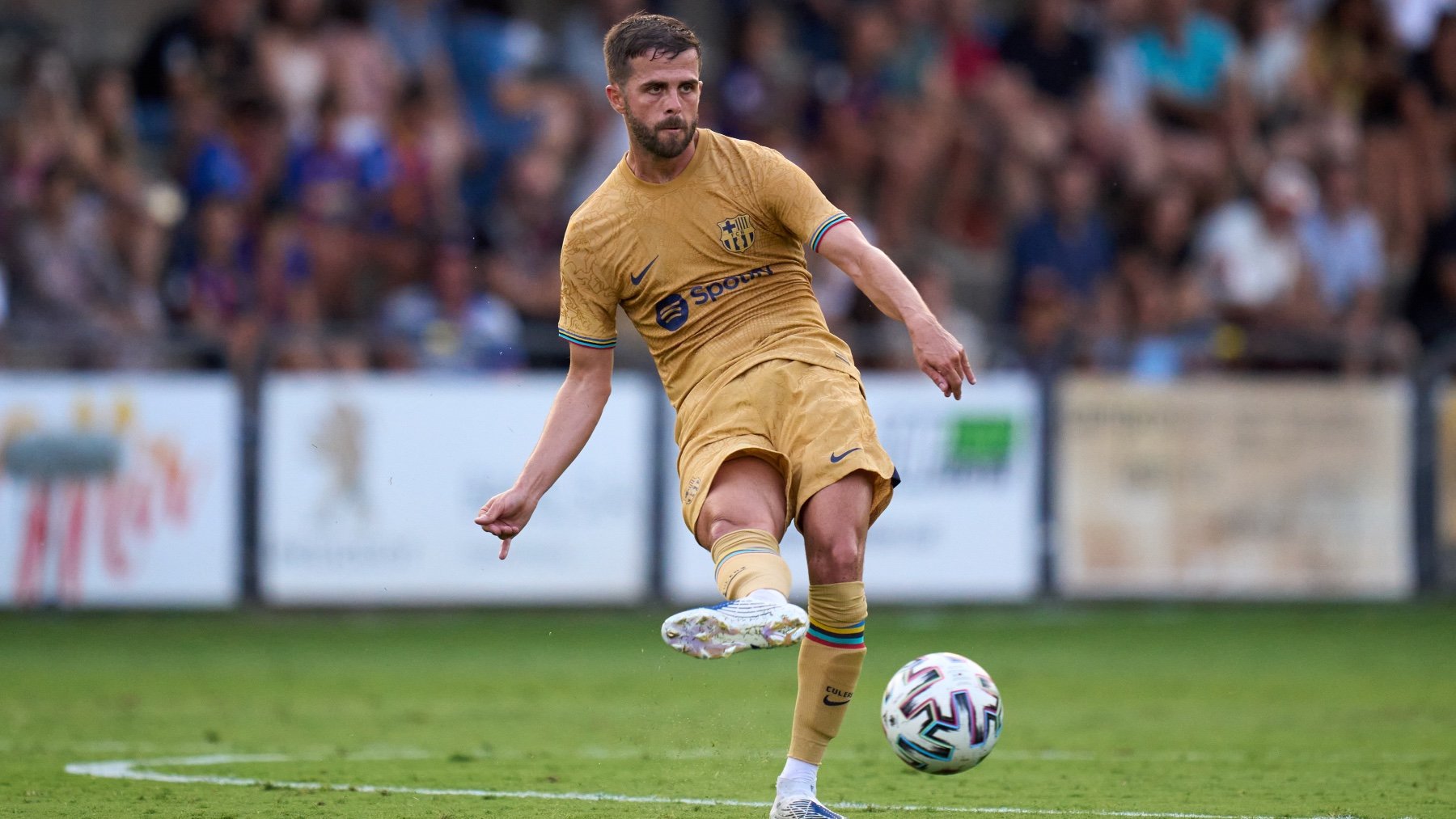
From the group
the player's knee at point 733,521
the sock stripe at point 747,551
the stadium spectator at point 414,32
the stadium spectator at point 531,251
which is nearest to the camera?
the sock stripe at point 747,551

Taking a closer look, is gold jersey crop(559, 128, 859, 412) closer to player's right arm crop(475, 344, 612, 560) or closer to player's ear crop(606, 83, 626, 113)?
player's right arm crop(475, 344, 612, 560)

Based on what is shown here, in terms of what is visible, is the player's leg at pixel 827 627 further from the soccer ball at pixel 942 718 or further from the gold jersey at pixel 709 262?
the gold jersey at pixel 709 262

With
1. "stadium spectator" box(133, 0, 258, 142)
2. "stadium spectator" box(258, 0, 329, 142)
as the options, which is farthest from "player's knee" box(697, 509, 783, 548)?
"stadium spectator" box(133, 0, 258, 142)

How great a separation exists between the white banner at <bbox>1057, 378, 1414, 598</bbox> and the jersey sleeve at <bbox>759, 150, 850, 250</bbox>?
29.0ft

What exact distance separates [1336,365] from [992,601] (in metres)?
3.23

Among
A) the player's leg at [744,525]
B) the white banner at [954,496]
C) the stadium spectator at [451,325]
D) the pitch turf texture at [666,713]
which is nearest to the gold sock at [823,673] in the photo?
the player's leg at [744,525]

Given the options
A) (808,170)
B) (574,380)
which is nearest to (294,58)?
(808,170)

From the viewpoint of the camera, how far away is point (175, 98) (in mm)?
15430

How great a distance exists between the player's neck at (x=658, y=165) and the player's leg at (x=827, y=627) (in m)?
1.13

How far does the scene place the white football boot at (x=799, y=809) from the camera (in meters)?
6.05

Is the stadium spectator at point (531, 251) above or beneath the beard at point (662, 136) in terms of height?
above

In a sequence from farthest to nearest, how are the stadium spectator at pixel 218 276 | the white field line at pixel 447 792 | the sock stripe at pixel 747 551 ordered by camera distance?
the stadium spectator at pixel 218 276 → the white field line at pixel 447 792 → the sock stripe at pixel 747 551

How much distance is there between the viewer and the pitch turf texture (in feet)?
Answer: 23.1

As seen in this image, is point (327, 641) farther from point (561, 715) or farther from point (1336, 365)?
point (1336, 365)
